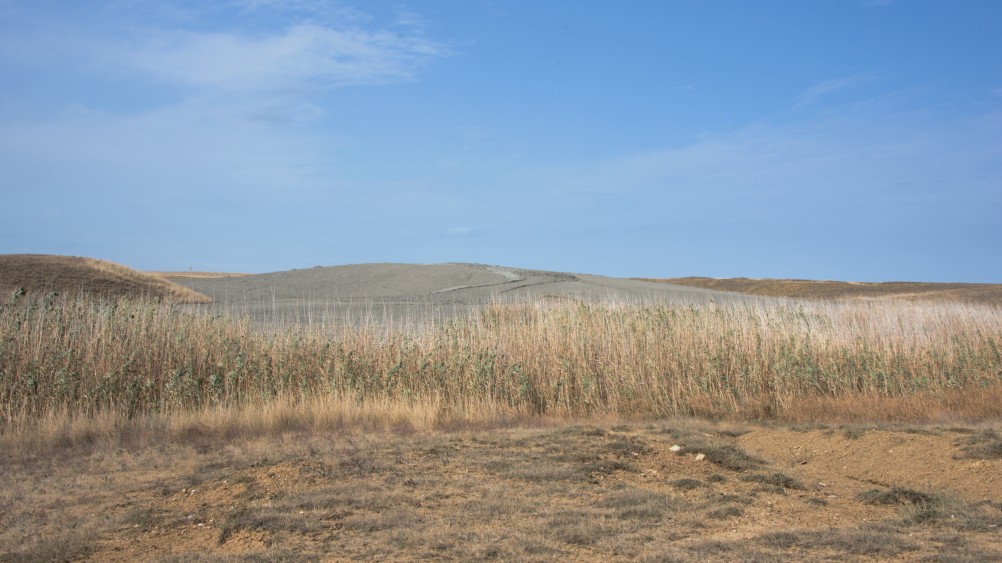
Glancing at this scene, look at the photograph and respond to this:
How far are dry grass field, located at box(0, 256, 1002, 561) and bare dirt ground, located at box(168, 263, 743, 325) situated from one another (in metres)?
5.44

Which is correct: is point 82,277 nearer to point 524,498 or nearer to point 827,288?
point 524,498

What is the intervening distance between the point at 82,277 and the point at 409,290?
9275mm

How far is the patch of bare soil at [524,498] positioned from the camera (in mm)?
4320

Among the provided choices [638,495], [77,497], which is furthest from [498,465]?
[77,497]

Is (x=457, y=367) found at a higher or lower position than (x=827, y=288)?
lower

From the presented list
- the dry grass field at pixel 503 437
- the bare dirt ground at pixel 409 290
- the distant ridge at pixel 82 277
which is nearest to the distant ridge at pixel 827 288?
the bare dirt ground at pixel 409 290

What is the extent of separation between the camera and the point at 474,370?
32.4ft

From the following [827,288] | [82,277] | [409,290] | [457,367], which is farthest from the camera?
[827,288]

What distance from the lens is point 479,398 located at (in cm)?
967

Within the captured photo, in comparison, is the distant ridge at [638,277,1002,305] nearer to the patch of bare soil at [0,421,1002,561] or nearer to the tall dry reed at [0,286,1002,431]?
the tall dry reed at [0,286,1002,431]

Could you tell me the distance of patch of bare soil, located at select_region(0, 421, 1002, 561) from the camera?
432cm

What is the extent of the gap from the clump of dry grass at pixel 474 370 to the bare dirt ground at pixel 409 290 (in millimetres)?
6095

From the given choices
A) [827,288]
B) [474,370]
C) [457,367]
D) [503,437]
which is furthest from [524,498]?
[827,288]

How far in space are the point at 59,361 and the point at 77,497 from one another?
14.4 ft
